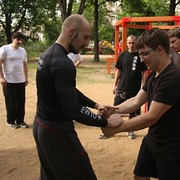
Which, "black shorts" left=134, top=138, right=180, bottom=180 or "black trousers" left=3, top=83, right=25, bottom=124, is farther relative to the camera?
"black trousers" left=3, top=83, right=25, bottom=124

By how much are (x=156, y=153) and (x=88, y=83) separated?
10073mm

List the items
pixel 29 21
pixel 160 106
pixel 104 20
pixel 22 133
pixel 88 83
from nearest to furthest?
1. pixel 160 106
2. pixel 22 133
3. pixel 88 83
4. pixel 29 21
5. pixel 104 20

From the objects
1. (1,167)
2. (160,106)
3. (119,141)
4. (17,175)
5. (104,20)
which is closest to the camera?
(160,106)

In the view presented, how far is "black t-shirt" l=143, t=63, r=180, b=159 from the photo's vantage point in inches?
89.5

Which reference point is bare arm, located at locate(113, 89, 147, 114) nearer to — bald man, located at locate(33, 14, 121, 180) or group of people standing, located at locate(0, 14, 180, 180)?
group of people standing, located at locate(0, 14, 180, 180)

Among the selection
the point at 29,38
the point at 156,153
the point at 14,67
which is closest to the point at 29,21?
the point at 29,38

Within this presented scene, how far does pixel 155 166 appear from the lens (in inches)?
106

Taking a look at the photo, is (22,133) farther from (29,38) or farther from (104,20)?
(104,20)

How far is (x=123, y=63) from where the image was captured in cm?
575

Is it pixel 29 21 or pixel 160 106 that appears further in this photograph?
pixel 29 21

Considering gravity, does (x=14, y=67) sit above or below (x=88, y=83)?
above

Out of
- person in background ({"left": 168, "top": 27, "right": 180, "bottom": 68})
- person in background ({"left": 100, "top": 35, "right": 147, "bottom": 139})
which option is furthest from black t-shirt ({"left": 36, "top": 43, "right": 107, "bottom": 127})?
person in background ({"left": 100, "top": 35, "right": 147, "bottom": 139})

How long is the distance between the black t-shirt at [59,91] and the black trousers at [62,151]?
3.1 inches

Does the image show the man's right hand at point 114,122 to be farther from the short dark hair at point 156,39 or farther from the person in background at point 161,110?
the short dark hair at point 156,39
